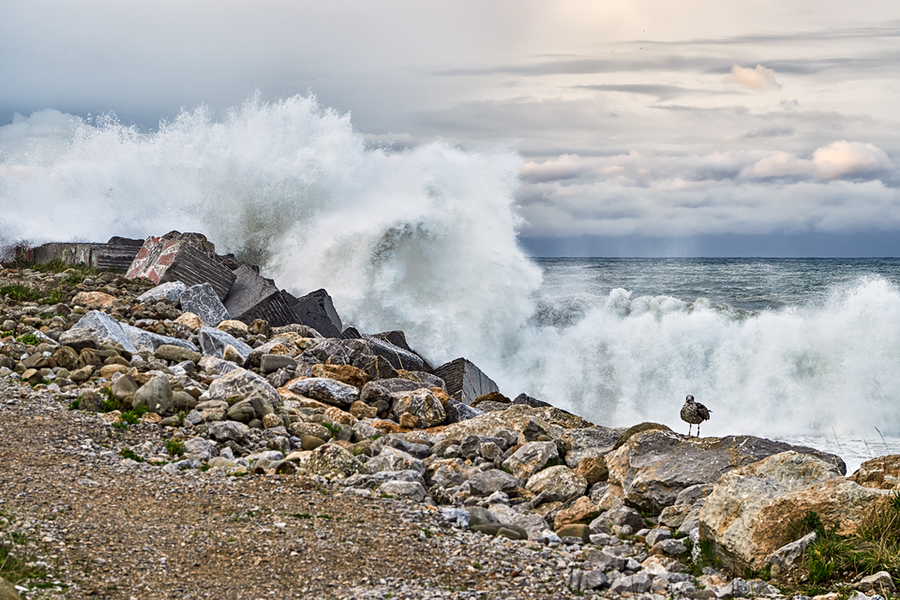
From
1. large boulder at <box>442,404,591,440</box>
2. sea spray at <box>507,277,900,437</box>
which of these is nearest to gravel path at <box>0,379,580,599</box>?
large boulder at <box>442,404,591,440</box>

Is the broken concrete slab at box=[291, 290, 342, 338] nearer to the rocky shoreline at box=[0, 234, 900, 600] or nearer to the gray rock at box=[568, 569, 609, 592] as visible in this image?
the rocky shoreline at box=[0, 234, 900, 600]

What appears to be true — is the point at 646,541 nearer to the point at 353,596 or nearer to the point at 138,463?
the point at 353,596

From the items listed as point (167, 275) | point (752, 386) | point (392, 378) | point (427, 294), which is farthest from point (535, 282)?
point (392, 378)

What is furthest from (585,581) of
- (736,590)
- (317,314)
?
(317,314)

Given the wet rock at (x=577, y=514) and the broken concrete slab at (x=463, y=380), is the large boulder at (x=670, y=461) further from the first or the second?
the broken concrete slab at (x=463, y=380)

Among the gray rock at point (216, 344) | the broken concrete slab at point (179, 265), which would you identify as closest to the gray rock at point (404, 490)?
the gray rock at point (216, 344)

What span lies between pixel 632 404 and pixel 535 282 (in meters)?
4.44

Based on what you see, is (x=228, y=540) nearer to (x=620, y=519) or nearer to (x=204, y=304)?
(x=620, y=519)

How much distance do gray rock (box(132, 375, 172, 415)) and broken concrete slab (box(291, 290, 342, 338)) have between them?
5805 mm

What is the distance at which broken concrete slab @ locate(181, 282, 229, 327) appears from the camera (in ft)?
38.1

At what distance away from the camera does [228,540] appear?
13.9ft

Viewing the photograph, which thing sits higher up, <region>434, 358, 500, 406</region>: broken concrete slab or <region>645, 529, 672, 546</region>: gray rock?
<region>645, 529, 672, 546</region>: gray rock

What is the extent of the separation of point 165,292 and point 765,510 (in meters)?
9.82

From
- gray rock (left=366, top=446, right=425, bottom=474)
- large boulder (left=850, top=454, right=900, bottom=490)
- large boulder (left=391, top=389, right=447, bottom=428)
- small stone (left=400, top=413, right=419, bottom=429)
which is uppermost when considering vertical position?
large boulder (left=850, top=454, right=900, bottom=490)
